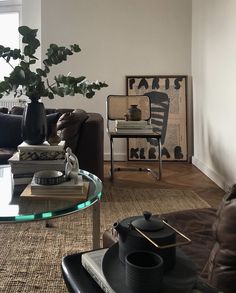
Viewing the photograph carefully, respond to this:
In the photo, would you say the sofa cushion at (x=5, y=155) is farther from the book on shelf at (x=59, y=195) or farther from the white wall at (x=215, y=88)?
the white wall at (x=215, y=88)

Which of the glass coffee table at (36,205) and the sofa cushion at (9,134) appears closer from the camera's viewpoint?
the glass coffee table at (36,205)

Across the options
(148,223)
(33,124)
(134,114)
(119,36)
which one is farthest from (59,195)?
(119,36)

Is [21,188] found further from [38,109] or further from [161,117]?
[161,117]

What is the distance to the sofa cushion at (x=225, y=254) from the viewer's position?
0.89m

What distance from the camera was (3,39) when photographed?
205 inches

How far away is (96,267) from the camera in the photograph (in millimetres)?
906

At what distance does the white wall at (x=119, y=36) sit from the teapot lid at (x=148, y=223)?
3853 mm

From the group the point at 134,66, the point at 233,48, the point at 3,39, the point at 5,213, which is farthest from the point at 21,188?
the point at 3,39

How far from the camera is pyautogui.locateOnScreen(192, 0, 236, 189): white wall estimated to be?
10.3 feet

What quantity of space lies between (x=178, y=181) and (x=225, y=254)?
2813 mm

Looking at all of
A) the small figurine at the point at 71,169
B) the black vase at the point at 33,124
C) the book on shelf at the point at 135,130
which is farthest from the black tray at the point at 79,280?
the book on shelf at the point at 135,130

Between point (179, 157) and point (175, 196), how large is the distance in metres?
1.48

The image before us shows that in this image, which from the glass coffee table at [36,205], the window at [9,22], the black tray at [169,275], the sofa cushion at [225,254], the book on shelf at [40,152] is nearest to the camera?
the black tray at [169,275]

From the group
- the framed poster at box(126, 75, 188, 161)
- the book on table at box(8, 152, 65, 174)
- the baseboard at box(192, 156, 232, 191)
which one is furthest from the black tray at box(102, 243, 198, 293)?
the framed poster at box(126, 75, 188, 161)
